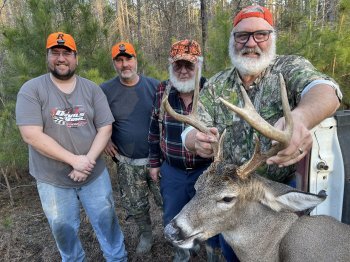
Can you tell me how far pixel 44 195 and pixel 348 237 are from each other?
3209 mm

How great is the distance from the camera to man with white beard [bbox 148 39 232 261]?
171 inches

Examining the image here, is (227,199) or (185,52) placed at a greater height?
(185,52)

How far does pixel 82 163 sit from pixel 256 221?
211 centimetres

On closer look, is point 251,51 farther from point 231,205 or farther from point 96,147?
point 96,147

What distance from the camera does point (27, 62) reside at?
5961 mm

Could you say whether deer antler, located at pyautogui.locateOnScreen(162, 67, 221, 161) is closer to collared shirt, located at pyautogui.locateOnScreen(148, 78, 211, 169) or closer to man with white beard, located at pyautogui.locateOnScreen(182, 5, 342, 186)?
man with white beard, located at pyautogui.locateOnScreen(182, 5, 342, 186)

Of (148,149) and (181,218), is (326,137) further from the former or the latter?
(148,149)

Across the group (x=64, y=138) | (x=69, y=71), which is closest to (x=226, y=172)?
(x=64, y=138)

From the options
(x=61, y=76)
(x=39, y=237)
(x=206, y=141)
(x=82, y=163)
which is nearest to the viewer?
(x=206, y=141)

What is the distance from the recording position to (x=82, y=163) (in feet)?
13.4

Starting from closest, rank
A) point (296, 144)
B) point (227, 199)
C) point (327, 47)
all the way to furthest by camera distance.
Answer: point (296, 144), point (227, 199), point (327, 47)

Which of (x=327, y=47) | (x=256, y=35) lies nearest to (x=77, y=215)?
(x=256, y=35)

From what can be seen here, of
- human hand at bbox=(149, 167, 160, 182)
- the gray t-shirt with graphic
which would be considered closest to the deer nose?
the gray t-shirt with graphic

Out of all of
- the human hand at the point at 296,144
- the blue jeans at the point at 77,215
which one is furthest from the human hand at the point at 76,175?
the human hand at the point at 296,144
